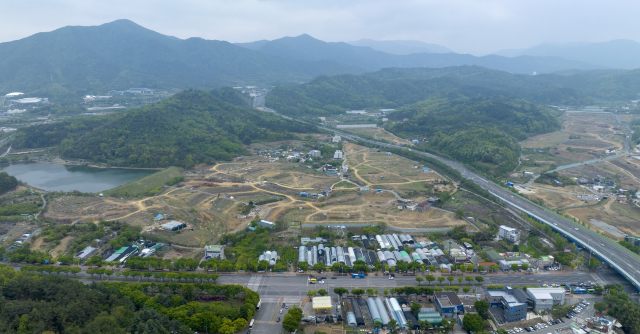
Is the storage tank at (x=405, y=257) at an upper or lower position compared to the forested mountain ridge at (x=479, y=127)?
lower

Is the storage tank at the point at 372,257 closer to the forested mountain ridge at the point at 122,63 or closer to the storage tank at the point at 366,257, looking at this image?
the storage tank at the point at 366,257

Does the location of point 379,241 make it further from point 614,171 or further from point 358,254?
point 614,171

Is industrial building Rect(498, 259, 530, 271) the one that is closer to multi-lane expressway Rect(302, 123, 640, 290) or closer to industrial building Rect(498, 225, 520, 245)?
industrial building Rect(498, 225, 520, 245)

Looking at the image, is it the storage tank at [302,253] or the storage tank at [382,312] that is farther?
the storage tank at [302,253]

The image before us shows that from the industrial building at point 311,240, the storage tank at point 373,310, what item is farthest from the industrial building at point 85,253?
the storage tank at point 373,310

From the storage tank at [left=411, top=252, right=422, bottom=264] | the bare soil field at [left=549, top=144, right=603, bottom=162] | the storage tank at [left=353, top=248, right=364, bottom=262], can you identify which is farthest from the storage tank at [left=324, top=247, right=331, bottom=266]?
the bare soil field at [left=549, top=144, right=603, bottom=162]

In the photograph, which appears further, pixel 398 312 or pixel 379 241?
pixel 379 241

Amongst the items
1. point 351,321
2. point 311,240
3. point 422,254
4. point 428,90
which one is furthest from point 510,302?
point 428,90
